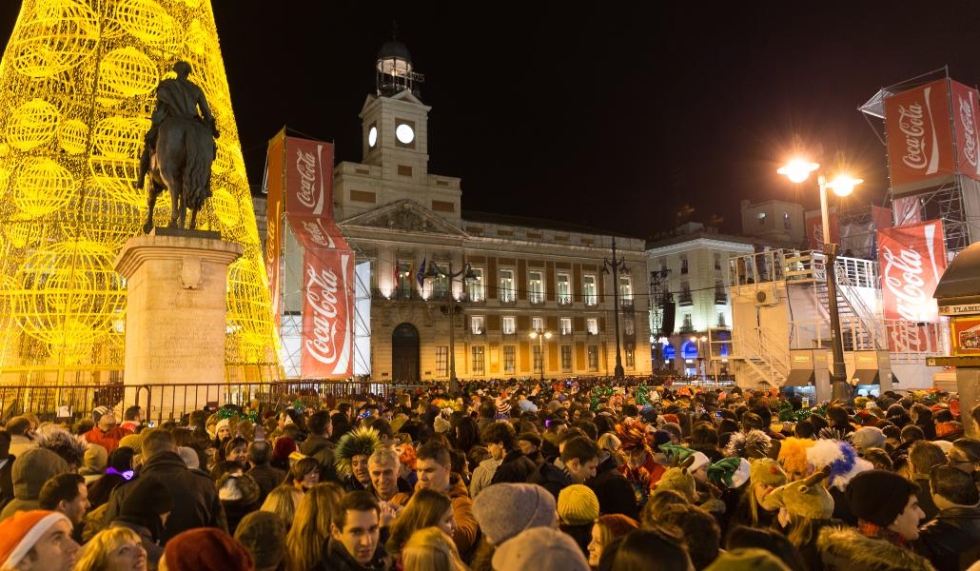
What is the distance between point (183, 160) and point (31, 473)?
8593 mm

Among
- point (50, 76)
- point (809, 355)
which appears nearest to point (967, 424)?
point (809, 355)

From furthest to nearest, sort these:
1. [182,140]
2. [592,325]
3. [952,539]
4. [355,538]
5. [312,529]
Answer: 1. [592,325]
2. [182,140]
3. [952,539]
4. [312,529]
5. [355,538]

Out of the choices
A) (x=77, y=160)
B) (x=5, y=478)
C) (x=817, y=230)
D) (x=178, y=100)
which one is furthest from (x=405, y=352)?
(x=5, y=478)

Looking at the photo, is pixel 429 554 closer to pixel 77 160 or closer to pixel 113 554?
pixel 113 554

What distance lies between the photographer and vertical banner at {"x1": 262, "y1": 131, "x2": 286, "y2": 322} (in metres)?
28.2

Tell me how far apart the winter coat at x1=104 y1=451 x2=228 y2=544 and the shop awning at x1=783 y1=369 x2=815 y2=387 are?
1912 centimetres

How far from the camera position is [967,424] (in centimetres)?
869

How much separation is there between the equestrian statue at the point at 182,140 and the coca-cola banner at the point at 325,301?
1467cm

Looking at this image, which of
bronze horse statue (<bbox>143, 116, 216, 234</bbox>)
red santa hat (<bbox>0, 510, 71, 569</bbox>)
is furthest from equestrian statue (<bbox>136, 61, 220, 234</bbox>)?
red santa hat (<bbox>0, 510, 71, 569</bbox>)

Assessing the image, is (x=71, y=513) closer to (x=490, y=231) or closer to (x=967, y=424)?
(x=967, y=424)

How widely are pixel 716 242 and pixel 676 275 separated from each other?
452cm

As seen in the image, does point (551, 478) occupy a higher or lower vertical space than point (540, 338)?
lower

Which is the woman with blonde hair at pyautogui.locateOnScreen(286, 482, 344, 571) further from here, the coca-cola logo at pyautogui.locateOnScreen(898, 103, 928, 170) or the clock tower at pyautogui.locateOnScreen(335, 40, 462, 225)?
the clock tower at pyautogui.locateOnScreen(335, 40, 462, 225)

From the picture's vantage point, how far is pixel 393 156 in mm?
49594
